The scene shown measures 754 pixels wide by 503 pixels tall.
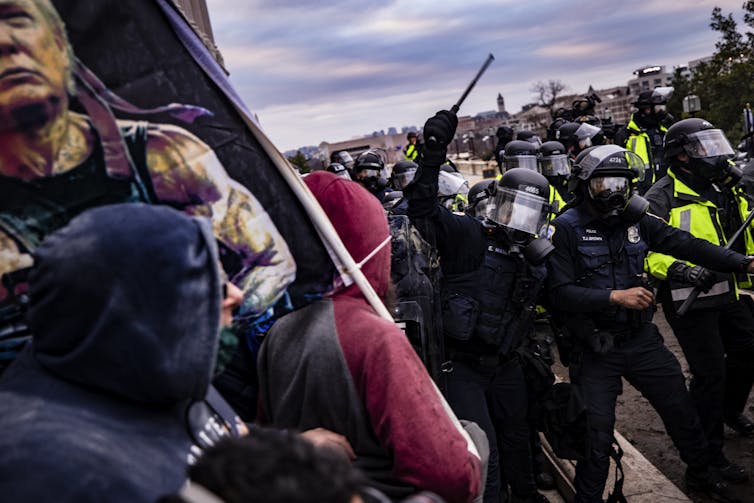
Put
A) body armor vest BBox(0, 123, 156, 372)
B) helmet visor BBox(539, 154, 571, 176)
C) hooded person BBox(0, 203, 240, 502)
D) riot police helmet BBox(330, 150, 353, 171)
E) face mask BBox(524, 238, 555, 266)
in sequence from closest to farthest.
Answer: hooded person BBox(0, 203, 240, 502)
body armor vest BBox(0, 123, 156, 372)
face mask BBox(524, 238, 555, 266)
helmet visor BBox(539, 154, 571, 176)
riot police helmet BBox(330, 150, 353, 171)

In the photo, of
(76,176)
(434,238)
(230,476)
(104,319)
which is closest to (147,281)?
(104,319)

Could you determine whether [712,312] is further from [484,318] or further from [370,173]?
[370,173]

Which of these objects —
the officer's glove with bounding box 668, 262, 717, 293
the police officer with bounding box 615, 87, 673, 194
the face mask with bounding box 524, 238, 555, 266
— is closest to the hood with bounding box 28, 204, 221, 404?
the face mask with bounding box 524, 238, 555, 266

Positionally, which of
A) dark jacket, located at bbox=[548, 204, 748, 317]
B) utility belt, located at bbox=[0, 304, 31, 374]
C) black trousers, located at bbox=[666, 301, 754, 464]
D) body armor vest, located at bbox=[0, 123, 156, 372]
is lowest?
Result: black trousers, located at bbox=[666, 301, 754, 464]

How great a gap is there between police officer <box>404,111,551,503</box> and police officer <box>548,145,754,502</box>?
0.27 m

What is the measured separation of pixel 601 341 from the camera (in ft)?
13.5

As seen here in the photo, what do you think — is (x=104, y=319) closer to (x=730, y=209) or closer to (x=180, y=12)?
(x=180, y=12)

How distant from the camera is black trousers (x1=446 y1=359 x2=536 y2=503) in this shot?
395 cm

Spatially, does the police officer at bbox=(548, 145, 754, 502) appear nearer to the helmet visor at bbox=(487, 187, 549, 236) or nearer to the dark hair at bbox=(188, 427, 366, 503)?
the helmet visor at bbox=(487, 187, 549, 236)

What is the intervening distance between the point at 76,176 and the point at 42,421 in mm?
743

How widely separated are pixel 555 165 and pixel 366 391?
263 inches

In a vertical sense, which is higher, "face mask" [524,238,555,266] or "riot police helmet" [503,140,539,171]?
"riot police helmet" [503,140,539,171]

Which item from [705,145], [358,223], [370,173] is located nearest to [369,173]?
[370,173]

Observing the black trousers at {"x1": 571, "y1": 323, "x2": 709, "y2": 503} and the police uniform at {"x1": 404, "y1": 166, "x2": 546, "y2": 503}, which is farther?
the black trousers at {"x1": 571, "y1": 323, "x2": 709, "y2": 503}
